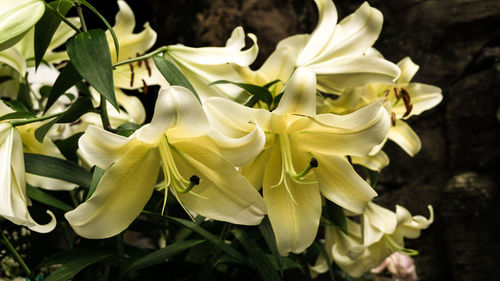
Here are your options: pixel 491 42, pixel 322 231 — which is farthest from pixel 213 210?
pixel 491 42

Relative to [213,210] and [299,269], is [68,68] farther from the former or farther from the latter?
[299,269]

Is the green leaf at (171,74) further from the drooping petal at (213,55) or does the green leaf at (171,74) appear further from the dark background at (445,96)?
the dark background at (445,96)

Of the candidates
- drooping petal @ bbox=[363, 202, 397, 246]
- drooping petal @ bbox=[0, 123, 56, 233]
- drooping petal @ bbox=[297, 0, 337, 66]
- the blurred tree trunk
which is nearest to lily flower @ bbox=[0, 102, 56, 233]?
drooping petal @ bbox=[0, 123, 56, 233]

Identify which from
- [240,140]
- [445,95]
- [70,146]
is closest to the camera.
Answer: [240,140]

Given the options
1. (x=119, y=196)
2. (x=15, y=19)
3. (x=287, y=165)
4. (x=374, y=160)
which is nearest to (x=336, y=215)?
(x=374, y=160)

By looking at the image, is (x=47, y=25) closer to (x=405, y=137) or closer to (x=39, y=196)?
(x=39, y=196)

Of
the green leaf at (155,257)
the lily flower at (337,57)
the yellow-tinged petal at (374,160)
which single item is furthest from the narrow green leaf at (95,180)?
the yellow-tinged petal at (374,160)
